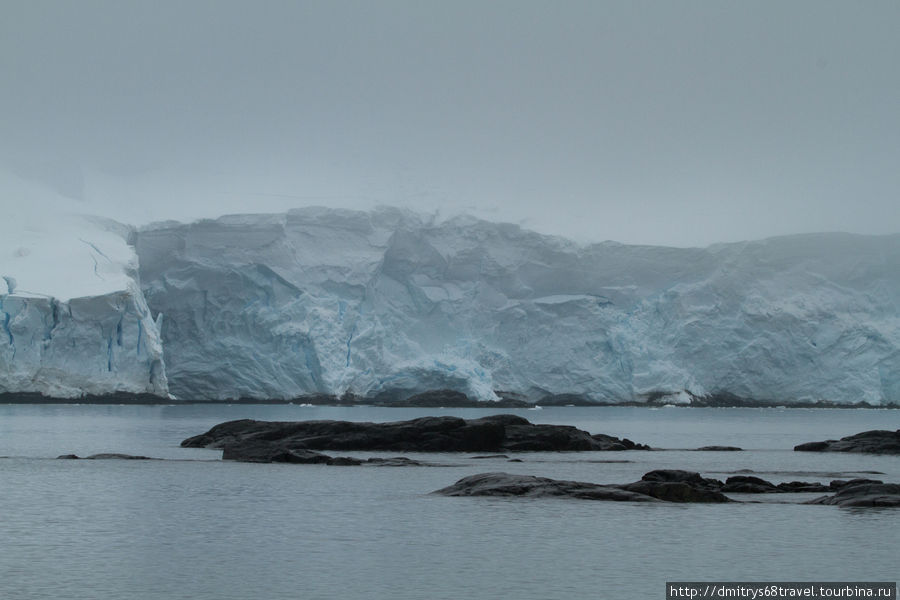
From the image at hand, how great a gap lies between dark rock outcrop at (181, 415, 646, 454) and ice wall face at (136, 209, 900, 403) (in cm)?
1754

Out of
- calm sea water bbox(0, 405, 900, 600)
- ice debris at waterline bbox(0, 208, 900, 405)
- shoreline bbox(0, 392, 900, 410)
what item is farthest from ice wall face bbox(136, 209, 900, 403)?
calm sea water bbox(0, 405, 900, 600)

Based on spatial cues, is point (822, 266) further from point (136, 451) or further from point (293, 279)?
point (136, 451)

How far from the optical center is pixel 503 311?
151ft

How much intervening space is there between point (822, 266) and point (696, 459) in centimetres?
2843

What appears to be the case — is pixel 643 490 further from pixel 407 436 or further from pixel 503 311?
pixel 503 311

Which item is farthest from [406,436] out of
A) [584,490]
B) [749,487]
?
[584,490]

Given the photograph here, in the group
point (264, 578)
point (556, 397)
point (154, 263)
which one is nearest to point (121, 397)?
point (154, 263)

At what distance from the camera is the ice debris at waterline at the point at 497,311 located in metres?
42.1

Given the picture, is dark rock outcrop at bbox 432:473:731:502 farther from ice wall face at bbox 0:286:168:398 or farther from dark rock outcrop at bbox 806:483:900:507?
ice wall face at bbox 0:286:168:398

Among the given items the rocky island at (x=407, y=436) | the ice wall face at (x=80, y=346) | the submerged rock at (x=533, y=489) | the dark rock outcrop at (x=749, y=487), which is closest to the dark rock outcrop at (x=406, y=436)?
the rocky island at (x=407, y=436)

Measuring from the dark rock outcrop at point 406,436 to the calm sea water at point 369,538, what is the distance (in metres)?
5.40

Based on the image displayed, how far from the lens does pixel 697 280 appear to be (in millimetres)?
46344

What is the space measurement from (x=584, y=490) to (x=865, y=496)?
3.29 metres

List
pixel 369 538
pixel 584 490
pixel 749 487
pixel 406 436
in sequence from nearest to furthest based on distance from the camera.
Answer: pixel 369 538 → pixel 584 490 → pixel 749 487 → pixel 406 436
